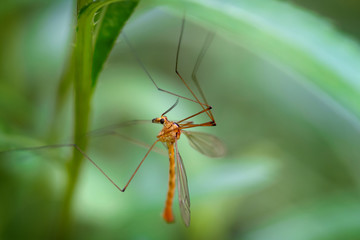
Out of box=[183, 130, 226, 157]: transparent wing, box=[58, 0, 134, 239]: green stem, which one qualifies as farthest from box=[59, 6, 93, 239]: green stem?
box=[183, 130, 226, 157]: transparent wing

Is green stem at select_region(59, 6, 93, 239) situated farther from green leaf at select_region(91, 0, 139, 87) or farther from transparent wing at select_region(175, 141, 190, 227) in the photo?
transparent wing at select_region(175, 141, 190, 227)

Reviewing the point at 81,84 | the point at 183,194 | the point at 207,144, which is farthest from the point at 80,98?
the point at 207,144

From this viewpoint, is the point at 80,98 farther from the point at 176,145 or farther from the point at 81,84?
the point at 176,145

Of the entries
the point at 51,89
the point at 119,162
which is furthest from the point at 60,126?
the point at 119,162

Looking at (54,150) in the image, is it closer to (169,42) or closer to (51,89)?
(51,89)

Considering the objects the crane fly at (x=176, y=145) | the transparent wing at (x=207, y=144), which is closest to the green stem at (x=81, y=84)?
the crane fly at (x=176, y=145)

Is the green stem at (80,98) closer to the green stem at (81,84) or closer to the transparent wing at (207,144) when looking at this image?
the green stem at (81,84)
